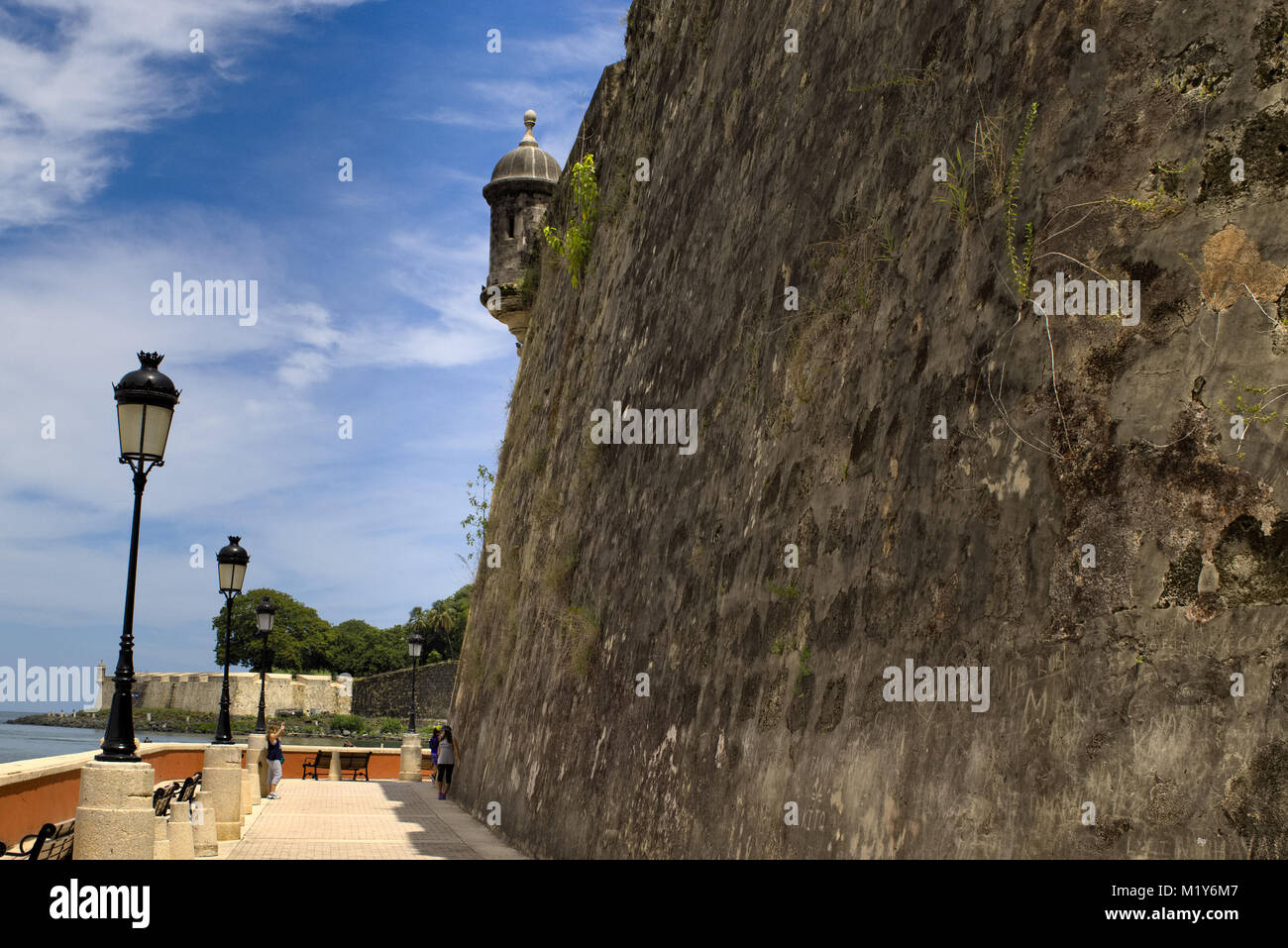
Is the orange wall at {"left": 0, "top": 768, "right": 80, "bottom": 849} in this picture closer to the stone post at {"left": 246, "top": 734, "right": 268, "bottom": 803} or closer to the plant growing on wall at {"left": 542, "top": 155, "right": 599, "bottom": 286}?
the stone post at {"left": 246, "top": 734, "right": 268, "bottom": 803}

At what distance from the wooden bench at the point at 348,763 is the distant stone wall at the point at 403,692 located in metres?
37.8

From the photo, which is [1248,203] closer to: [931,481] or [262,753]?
[931,481]

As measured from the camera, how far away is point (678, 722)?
24.8 ft

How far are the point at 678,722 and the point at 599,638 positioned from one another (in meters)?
2.57

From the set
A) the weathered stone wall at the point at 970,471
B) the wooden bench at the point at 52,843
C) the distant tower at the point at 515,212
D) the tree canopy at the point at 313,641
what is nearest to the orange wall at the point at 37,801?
the wooden bench at the point at 52,843

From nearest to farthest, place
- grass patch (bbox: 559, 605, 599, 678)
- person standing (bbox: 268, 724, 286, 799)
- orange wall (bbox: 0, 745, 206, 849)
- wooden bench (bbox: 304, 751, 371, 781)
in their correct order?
orange wall (bbox: 0, 745, 206, 849) → grass patch (bbox: 559, 605, 599, 678) → person standing (bbox: 268, 724, 286, 799) → wooden bench (bbox: 304, 751, 371, 781)

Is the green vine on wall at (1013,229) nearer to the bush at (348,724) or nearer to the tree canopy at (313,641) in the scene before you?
the bush at (348,724)

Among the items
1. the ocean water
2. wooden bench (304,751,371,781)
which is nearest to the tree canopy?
the ocean water

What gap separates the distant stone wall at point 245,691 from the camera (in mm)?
75750

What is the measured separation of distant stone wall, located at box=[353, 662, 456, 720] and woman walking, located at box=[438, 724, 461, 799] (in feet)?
150

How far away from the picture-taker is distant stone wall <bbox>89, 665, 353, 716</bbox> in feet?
249
